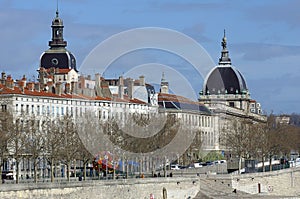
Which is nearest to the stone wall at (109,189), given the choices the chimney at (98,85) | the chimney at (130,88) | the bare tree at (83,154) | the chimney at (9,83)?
the bare tree at (83,154)

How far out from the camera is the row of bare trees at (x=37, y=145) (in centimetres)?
8719

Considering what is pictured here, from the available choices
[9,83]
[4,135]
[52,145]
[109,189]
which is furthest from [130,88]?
[109,189]

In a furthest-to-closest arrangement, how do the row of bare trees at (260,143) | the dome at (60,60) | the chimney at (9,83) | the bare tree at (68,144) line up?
the dome at (60,60) → the row of bare trees at (260,143) → the chimney at (9,83) → the bare tree at (68,144)

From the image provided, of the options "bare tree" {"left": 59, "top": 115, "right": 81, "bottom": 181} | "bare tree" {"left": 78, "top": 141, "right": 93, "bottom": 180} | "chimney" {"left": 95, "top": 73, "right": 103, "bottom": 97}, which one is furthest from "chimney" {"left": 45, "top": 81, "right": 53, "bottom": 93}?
"bare tree" {"left": 78, "top": 141, "right": 93, "bottom": 180}

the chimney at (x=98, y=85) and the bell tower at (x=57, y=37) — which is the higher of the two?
the bell tower at (x=57, y=37)

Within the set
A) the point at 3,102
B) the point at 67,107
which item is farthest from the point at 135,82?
the point at 3,102

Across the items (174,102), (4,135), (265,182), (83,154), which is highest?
(174,102)

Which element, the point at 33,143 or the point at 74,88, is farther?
the point at 74,88

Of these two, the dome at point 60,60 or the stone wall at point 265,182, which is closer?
the stone wall at point 265,182

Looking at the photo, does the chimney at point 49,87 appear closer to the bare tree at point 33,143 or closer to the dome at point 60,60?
the dome at point 60,60

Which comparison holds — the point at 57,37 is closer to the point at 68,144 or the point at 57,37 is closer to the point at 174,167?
the point at 174,167

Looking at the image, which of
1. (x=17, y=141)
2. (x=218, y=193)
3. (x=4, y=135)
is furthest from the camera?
(x=218, y=193)

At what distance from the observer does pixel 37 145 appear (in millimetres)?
89188

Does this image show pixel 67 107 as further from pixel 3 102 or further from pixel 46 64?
pixel 46 64
